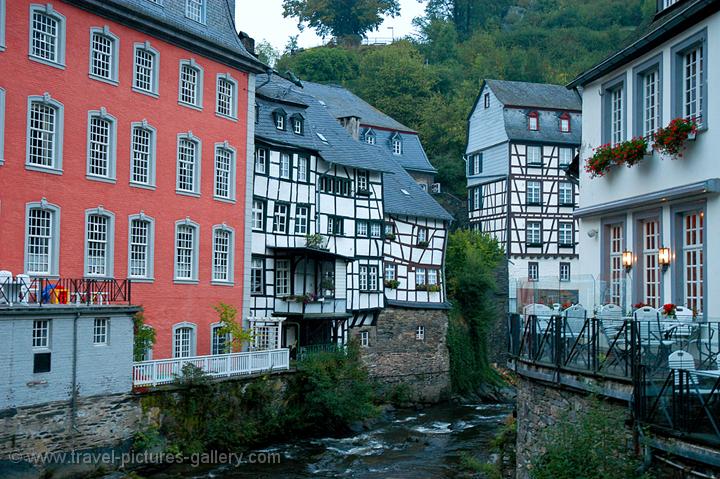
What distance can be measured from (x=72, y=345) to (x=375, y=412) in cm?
1241

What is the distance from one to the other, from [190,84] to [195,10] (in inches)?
99.2

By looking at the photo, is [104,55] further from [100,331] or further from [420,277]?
[420,277]

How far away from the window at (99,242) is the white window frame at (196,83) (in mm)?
4573

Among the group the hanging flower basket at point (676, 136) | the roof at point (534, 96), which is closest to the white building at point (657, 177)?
the hanging flower basket at point (676, 136)

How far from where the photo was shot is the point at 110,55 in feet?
76.1

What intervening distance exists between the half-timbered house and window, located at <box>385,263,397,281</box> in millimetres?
9144

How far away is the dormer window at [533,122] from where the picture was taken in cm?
4416

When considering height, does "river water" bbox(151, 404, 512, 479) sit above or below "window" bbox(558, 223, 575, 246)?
below

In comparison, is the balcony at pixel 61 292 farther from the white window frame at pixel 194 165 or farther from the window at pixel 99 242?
the white window frame at pixel 194 165

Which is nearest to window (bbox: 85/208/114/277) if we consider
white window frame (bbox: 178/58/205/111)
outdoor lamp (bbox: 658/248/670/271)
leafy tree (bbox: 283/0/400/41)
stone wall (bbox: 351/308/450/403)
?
white window frame (bbox: 178/58/205/111)

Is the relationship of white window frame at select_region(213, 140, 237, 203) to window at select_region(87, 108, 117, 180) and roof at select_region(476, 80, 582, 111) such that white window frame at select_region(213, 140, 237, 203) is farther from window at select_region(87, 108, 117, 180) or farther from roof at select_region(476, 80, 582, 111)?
roof at select_region(476, 80, 582, 111)

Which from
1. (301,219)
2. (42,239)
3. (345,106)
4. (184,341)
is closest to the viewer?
(42,239)

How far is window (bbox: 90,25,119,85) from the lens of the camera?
22.6 metres

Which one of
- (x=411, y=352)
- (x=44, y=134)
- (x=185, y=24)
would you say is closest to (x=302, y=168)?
(x=185, y=24)
